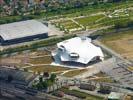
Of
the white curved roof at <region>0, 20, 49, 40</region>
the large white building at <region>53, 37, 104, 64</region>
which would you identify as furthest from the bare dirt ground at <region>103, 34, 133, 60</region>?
the white curved roof at <region>0, 20, 49, 40</region>

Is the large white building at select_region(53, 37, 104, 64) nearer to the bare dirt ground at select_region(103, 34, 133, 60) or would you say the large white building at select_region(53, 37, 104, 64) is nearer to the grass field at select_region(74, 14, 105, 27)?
the bare dirt ground at select_region(103, 34, 133, 60)

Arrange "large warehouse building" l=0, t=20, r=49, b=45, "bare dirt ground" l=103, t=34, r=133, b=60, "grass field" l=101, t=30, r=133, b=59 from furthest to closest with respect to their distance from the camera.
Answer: "large warehouse building" l=0, t=20, r=49, b=45 < "grass field" l=101, t=30, r=133, b=59 < "bare dirt ground" l=103, t=34, r=133, b=60

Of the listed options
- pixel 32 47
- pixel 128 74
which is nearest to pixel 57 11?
pixel 32 47

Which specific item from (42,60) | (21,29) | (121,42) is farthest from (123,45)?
(21,29)

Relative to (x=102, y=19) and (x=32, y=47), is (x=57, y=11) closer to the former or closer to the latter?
(x=102, y=19)

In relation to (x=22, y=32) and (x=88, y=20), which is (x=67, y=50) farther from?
(x=88, y=20)

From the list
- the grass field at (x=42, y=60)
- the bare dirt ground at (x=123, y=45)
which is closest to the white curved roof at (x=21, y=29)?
the grass field at (x=42, y=60)
